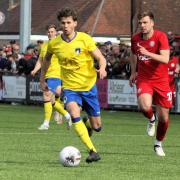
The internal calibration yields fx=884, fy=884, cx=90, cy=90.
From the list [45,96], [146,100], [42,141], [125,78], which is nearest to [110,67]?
[125,78]

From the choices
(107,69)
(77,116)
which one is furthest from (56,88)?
(107,69)

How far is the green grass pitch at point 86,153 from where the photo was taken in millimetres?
11219

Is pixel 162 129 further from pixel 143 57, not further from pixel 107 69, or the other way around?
pixel 107 69

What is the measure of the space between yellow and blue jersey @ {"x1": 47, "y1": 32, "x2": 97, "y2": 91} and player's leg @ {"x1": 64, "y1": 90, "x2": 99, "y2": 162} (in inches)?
6.0

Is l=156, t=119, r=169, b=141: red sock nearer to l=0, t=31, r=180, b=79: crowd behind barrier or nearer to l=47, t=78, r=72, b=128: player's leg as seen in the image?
l=47, t=78, r=72, b=128: player's leg

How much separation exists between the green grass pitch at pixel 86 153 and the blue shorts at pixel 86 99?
0.75 metres

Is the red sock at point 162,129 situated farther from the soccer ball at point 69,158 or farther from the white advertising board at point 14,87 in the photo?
the white advertising board at point 14,87

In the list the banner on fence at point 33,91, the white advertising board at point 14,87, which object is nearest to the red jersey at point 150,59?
the banner on fence at point 33,91

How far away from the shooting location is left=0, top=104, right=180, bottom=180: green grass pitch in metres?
11.2

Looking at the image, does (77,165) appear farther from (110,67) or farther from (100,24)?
(100,24)

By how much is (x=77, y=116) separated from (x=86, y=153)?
174 cm

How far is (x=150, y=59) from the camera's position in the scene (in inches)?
561

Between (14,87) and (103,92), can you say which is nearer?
(103,92)

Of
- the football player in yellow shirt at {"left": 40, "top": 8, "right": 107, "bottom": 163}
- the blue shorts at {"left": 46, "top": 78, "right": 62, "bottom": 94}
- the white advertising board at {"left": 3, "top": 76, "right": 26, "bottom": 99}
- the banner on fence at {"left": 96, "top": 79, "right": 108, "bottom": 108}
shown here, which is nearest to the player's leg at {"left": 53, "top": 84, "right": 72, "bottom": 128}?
Result: the blue shorts at {"left": 46, "top": 78, "right": 62, "bottom": 94}
